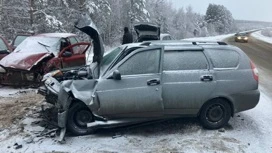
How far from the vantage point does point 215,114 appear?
621cm

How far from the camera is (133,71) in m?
5.88

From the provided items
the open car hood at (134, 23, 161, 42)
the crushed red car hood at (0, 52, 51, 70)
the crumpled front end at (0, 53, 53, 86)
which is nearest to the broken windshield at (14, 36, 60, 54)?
the crushed red car hood at (0, 52, 51, 70)

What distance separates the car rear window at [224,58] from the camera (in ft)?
20.4

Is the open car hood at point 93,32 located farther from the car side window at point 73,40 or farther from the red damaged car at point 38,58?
the car side window at point 73,40

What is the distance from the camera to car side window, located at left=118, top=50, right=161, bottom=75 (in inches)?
232

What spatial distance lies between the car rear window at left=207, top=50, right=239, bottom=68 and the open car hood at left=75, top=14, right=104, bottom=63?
225cm

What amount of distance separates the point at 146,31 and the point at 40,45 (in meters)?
4.20

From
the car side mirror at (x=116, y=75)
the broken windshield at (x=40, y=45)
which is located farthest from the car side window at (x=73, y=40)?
the car side mirror at (x=116, y=75)

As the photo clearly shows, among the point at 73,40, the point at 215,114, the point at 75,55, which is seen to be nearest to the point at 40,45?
the point at 75,55

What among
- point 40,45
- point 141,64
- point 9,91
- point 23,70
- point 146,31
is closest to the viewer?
point 141,64

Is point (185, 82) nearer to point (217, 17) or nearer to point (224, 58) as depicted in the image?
point (224, 58)

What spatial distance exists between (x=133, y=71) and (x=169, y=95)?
791 millimetres

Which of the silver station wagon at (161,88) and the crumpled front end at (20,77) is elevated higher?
the silver station wagon at (161,88)

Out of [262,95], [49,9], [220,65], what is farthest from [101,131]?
[49,9]
